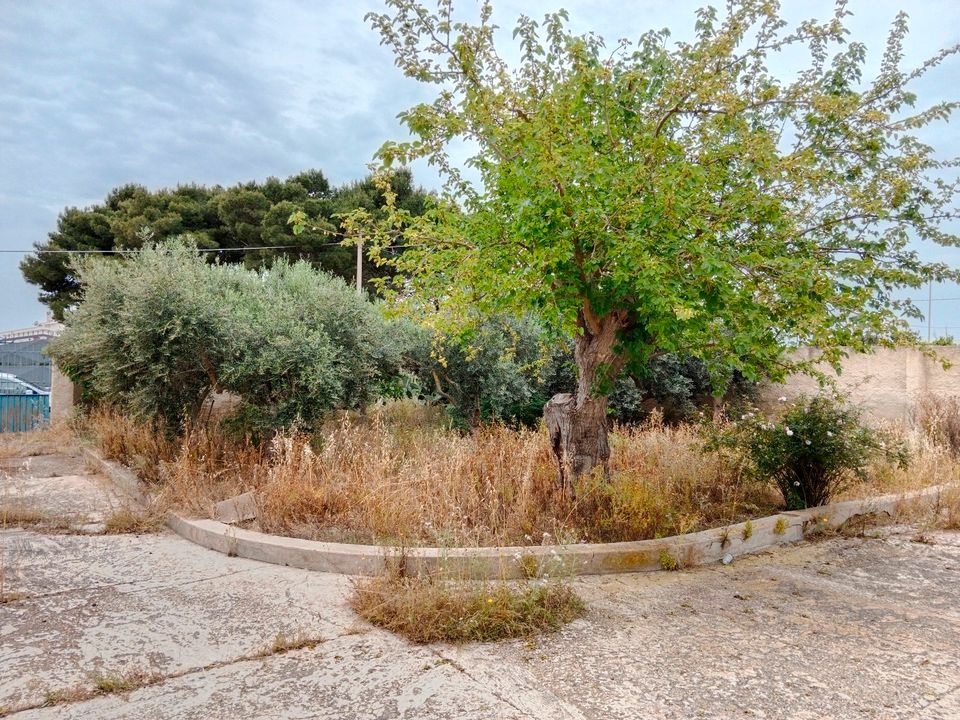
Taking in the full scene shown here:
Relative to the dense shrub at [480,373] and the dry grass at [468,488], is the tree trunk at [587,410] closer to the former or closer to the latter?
the dry grass at [468,488]

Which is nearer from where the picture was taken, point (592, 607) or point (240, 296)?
point (592, 607)

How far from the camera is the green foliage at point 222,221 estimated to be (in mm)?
23609

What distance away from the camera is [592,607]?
3.92m

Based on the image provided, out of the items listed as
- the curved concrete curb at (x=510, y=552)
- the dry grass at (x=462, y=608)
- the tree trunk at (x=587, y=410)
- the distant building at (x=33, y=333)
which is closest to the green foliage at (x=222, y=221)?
the distant building at (x=33, y=333)

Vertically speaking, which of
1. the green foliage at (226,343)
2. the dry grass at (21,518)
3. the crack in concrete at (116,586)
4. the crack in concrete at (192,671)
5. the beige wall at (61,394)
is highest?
the green foliage at (226,343)

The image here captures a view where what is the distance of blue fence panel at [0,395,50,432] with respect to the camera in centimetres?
1381

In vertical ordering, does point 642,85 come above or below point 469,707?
above

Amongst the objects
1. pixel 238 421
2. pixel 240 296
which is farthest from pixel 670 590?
pixel 240 296

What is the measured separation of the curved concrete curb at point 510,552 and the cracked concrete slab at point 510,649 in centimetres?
13

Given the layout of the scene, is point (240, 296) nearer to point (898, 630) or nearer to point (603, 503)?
point (603, 503)

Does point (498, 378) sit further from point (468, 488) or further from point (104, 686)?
point (104, 686)

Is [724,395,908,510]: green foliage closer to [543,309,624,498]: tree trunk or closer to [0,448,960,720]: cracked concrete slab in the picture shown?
[0,448,960,720]: cracked concrete slab

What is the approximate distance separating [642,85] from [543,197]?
1.49m

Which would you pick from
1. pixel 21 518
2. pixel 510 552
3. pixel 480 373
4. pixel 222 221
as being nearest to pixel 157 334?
pixel 21 518
